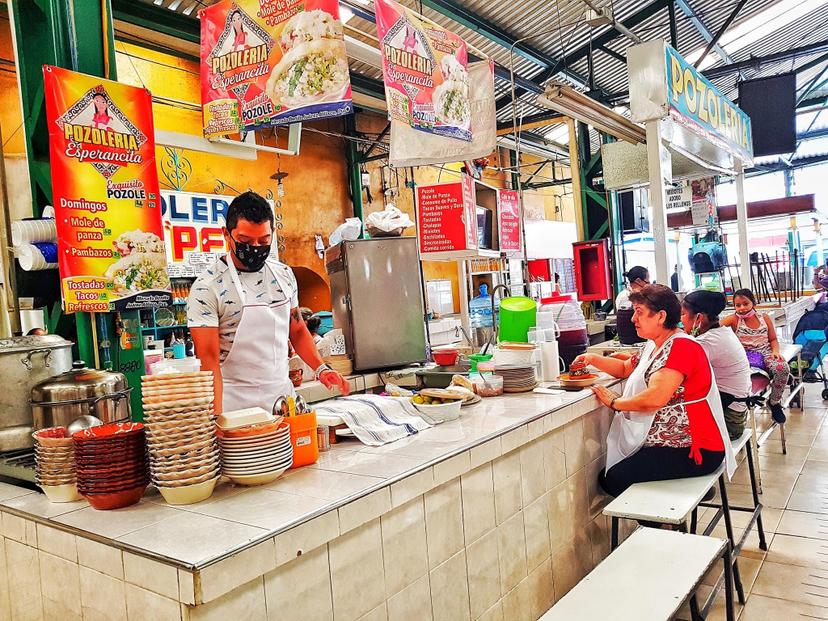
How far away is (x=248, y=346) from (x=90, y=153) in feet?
3.38

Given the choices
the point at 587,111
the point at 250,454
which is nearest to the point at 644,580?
the point at 250,454

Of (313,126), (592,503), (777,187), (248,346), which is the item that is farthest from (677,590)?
(777,187)

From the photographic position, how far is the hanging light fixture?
12.5 ft

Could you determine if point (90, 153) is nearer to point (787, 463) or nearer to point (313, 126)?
point (787, 463)

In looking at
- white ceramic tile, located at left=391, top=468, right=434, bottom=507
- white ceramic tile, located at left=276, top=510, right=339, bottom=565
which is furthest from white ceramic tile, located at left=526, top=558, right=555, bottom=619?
white ceramic tile, located at left=276, top=510, right=339, bottom=565

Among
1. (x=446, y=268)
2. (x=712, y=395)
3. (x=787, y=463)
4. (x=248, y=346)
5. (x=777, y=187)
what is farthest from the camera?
(x=777, y=187)

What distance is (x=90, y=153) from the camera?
2.52 m

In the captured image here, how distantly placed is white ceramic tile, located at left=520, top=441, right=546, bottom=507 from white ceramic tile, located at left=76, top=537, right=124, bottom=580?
61.8 inches

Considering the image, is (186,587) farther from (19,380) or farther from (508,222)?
(508,222)

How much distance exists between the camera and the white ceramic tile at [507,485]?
2.34 meters

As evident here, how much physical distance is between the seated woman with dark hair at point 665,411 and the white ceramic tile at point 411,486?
57.1 inches

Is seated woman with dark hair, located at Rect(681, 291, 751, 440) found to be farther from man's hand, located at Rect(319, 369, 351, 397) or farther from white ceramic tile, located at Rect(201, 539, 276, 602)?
white ceramic tile, located at Rect(201, 539, 276, 602)

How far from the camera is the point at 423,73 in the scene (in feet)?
11.1

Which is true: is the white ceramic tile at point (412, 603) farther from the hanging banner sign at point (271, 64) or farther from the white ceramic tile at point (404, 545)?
the hanging banner sign at point (271, 64)
